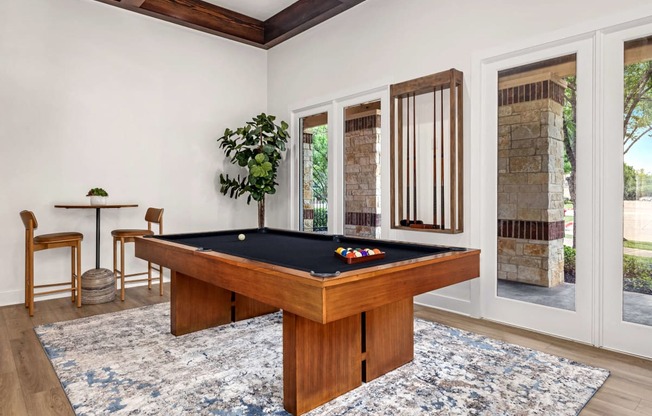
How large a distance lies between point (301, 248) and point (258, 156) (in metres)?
2.42

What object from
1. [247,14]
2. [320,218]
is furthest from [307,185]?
[247,14]

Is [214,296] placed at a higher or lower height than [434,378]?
higher

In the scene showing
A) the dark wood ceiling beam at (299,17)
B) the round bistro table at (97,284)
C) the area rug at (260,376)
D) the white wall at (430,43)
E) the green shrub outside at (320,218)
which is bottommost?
the area rug at (260,376)

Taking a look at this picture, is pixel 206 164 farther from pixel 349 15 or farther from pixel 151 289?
pixel 349 15

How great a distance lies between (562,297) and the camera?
295cm

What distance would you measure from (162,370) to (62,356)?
745mm

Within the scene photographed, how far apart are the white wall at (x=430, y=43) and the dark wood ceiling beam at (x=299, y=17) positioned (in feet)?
0.39

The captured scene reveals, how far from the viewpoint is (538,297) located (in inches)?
121

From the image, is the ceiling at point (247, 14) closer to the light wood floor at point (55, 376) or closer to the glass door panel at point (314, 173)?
the glass door panel at point (314, 173)

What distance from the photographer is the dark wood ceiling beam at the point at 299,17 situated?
14.7 feet

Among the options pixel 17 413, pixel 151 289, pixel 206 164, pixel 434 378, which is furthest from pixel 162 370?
pixel 206 164

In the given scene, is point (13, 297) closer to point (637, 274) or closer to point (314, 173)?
point (314, 173)

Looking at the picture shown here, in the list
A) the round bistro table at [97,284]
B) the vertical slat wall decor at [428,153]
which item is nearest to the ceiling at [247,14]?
the vertical slat wall decor at [428,153]

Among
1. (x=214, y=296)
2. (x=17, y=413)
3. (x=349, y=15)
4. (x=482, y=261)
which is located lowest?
(x=17, y=413)
